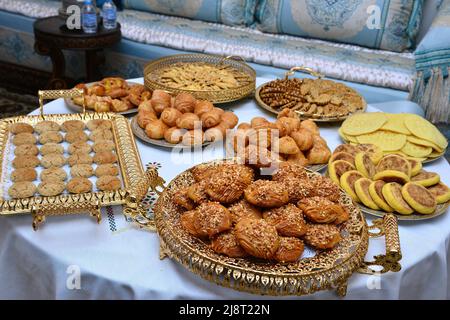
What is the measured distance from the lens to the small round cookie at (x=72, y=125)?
3.84ft

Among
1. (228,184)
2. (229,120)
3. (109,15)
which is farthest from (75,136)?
(109,15)

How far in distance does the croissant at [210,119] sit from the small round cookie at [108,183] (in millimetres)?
294

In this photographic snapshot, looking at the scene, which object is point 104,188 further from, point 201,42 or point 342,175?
point 201,42

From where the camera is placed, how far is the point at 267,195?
78cm

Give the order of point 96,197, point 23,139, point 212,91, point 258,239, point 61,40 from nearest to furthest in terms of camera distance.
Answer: point 258,239 < point 96,197 < point 23,139 < point 212,91 < point 61,40

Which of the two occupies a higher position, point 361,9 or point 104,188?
point 361,9

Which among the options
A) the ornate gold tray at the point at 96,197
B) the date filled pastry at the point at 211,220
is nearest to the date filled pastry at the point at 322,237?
the date filled pastry at the point at 211,220

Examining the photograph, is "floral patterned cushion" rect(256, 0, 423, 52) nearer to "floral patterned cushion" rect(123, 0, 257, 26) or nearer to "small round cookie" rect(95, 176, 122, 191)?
"floral patterned cushion" rect(123, 0, 257, 26)

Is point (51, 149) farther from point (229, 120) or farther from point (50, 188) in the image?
point (229, 120)

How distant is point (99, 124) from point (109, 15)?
1.44 metres

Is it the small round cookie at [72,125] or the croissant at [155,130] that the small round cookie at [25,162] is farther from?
the croissant at [155,130]

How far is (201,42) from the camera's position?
2.45 meters
